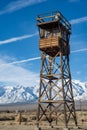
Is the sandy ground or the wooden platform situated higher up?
the wooden platform

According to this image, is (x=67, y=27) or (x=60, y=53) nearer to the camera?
(x=60, y=53)

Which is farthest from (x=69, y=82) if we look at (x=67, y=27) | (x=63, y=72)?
(x=67, y=27)

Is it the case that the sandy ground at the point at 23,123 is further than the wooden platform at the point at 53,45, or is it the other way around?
the wooden platform at the point at 53,45

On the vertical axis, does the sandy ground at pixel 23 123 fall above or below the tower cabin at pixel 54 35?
below

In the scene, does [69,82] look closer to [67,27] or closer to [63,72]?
[63,72]

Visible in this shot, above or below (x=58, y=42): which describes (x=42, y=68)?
below

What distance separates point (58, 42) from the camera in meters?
41.4

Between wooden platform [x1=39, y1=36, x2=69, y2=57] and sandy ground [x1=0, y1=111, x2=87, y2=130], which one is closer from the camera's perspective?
sandy ground [x1=0, y1=111, x2=87, y2=130]

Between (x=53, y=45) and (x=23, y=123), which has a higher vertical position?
(x=53, y=45)

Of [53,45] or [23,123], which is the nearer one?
[53,45]

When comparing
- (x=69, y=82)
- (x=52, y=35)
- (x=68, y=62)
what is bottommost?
(x=69, y=82)

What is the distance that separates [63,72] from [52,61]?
3248mm

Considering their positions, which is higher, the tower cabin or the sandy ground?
the tower cabin

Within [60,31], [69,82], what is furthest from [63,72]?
[60,31]
